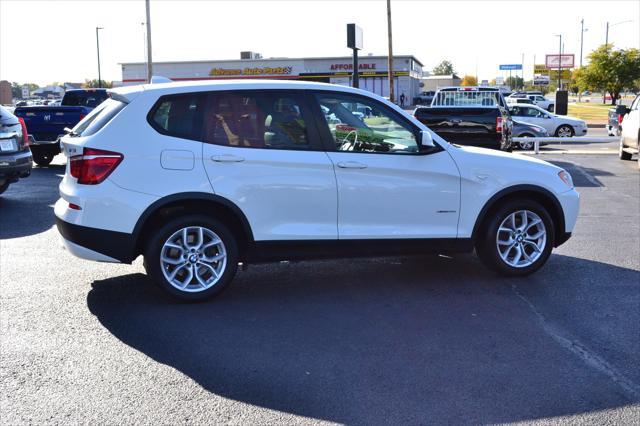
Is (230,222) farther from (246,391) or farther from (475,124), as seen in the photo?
(475,124)

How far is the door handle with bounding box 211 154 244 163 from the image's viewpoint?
6.00 meters

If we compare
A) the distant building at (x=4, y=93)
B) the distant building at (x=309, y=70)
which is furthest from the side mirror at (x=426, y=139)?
the distant building at (x=4, y=93)

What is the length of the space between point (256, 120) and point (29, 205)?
6957 mm

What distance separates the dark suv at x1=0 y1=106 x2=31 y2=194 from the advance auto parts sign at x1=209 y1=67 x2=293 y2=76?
203 feet

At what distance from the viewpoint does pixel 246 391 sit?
4355 millimetres

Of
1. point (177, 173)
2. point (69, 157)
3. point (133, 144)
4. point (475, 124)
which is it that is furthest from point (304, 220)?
point (475, 124)

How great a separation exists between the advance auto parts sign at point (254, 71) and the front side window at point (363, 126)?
221ft

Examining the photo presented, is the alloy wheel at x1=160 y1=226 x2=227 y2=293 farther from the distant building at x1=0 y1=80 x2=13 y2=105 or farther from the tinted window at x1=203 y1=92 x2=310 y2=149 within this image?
the distant building at x1=0 y1=80 x2=13 y2=105

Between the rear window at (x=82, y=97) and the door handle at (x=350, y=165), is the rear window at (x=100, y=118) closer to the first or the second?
the door handle at (x=350, y=165)

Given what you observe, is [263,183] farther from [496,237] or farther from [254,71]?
[254,71]

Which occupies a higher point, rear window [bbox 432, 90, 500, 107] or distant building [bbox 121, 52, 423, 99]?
distant building [bbox 121, 52, 423, 99]

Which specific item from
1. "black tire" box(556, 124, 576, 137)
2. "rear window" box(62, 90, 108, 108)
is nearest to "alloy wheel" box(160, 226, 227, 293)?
"rear window" box(62, 90, 108, 108)

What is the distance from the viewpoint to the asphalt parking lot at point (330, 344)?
13.6 feet

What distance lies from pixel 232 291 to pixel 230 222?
2.43ft
